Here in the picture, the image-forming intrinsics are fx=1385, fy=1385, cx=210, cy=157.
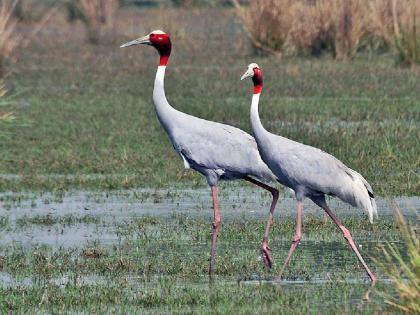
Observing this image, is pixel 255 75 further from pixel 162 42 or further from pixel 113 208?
pixel 113 208

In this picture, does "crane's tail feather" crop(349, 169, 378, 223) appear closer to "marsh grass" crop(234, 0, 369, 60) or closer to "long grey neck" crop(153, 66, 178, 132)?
"long grey neck" crop(153, 66, 178, 132)

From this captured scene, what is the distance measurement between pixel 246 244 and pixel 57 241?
156 centimetres

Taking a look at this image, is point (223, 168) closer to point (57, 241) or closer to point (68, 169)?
point (57, 241)

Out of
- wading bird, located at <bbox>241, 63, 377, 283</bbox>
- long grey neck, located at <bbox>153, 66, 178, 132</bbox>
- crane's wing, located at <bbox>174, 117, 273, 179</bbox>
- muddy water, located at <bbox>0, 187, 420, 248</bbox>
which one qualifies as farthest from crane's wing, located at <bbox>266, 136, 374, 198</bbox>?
muddy water, located at <bbox>0, 187, 420, 248</bbox>

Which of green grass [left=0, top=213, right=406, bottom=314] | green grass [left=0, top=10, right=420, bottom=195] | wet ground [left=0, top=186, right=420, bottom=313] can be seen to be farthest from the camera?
green grass [left=0, top=10, right=420, bottom=195]

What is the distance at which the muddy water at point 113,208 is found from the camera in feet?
38.0

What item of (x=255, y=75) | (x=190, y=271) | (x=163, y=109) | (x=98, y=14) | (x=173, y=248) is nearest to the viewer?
(x=190, y=271)

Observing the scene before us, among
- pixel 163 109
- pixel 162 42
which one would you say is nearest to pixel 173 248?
pixel 163 109

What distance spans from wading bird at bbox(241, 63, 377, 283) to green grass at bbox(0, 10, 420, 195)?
311cm

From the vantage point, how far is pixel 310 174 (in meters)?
9.97

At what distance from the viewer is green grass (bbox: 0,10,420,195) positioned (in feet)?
48.9

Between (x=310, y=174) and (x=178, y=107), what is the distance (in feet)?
33.1

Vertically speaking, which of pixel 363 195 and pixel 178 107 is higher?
pixel 363 195

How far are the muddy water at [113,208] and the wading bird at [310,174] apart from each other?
5.99 ft
